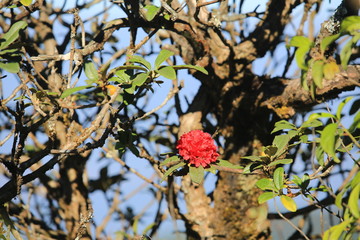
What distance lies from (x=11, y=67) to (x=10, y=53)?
0.10 m

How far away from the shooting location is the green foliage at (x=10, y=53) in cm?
125

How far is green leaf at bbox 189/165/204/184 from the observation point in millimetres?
1344

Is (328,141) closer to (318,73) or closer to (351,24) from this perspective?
(318,73)

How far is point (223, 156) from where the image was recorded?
2.21 m

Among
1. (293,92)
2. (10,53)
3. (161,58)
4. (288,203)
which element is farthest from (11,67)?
(293,92)

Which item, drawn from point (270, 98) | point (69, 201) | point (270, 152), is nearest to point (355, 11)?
point (270, 98)

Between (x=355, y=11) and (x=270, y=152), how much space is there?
69 centimetres

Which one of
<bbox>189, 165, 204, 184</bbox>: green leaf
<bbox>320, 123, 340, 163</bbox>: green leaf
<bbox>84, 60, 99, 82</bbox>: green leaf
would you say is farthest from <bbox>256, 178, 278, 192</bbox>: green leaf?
<bbox>84, 60, 99, 82</bbox>: green leaf

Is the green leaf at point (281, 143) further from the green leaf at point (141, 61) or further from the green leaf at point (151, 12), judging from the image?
the green leaf at point (151, 12)

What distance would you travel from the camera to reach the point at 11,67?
125 centimetres

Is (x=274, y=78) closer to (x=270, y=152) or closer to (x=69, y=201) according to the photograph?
(x=270, y=152)

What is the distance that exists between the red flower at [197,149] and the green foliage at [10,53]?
0.56m

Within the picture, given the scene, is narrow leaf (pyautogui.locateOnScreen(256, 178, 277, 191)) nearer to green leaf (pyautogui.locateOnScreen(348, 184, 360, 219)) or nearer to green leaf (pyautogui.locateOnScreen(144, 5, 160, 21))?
green leaf (pyautogui.locateOnScreen(348, 184, 360, 219))

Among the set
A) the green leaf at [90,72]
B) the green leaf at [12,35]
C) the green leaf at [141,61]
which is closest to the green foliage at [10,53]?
the green leaf at [12,35]
